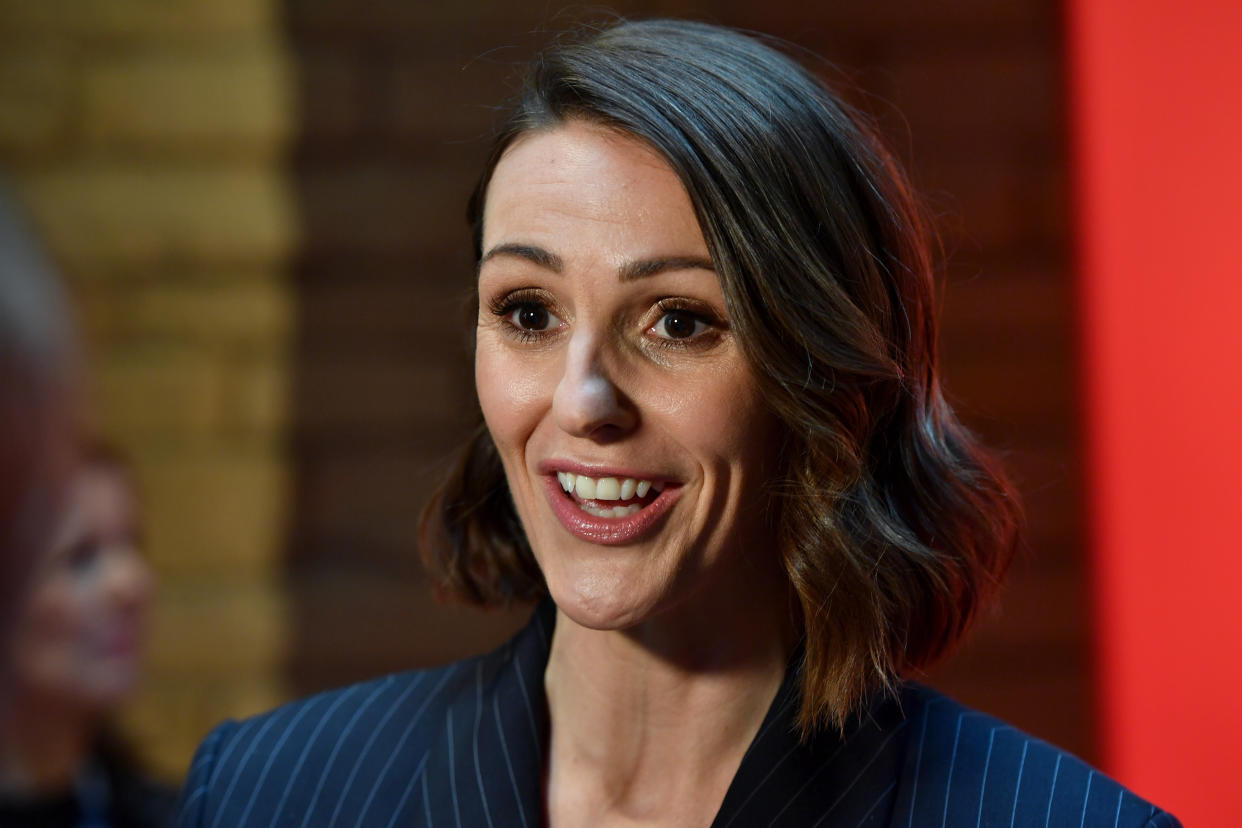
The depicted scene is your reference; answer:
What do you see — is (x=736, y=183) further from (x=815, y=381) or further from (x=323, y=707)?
(x=323, y=707)

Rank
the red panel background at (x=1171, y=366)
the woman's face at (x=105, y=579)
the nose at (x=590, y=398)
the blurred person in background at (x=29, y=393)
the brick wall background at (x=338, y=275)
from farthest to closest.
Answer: the brick wall background at (x=338, y=275) → the red panel background at (x=1171, y=366) → the woman's face at (x=105, y=579) → the nose at (x=590, y=398) → the blurred person in background at (x=29, y=393)

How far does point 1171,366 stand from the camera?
1.29 meters

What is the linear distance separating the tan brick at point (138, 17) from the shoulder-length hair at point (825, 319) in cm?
69

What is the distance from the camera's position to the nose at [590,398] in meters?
0.96

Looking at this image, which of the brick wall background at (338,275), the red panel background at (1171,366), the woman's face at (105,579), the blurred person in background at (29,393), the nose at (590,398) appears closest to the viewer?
the blurred person in background at (29,393)

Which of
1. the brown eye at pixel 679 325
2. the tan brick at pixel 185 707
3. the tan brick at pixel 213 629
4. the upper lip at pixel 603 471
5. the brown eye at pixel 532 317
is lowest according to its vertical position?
the tan brick at pixel 185 707

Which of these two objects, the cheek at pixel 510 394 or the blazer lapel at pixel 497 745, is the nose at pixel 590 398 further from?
the blazer lapel at pixel 497 745

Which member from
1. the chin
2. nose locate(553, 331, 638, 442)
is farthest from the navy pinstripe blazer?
nose locate(553, 331, 638, 442)

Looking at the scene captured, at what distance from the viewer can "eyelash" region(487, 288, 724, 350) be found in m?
0.99

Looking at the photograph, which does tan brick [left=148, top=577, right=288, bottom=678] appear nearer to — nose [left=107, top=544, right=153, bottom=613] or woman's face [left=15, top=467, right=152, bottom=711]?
woman's face [left=15, top=467, right=152, bottom=711]

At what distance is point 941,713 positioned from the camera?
3.59ft

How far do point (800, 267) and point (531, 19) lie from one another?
2.56ft

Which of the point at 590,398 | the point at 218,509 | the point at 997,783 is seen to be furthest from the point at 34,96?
the point at 997,783

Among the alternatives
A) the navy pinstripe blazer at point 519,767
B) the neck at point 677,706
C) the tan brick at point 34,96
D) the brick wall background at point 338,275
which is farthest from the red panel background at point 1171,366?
the tan brick at point 34,96
